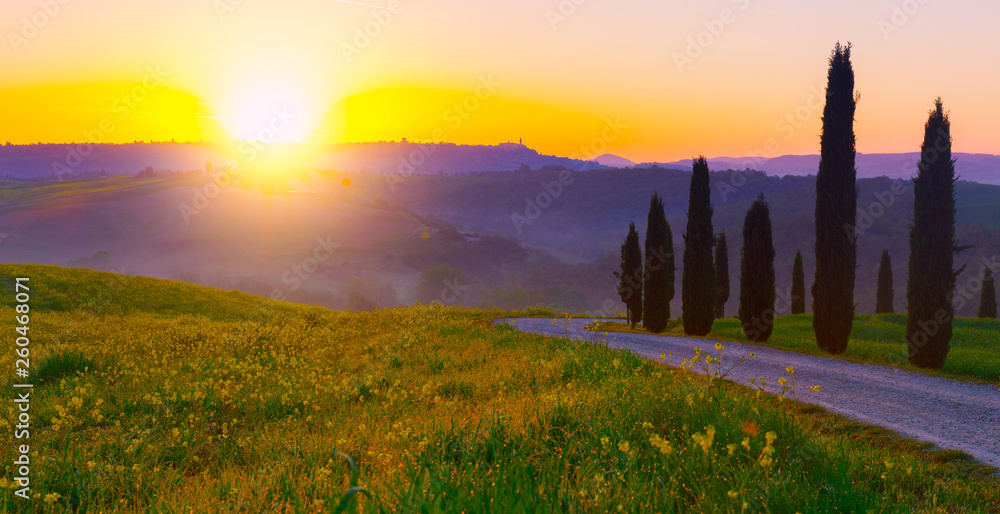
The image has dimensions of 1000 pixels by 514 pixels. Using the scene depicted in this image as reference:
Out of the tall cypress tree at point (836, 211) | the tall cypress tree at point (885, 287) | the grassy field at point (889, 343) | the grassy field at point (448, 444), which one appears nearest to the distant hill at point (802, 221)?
the tall cypress tree at point (885, 287)

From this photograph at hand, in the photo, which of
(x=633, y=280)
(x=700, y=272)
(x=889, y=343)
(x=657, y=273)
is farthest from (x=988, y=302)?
(x=657, y=273)

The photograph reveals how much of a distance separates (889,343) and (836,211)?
277 inches

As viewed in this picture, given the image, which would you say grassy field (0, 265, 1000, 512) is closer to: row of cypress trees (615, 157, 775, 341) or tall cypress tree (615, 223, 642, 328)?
row of cypress trees (615, 157, 775, 341)

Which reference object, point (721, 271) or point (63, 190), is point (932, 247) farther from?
point (63, 190)

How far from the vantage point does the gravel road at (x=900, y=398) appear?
334 inches

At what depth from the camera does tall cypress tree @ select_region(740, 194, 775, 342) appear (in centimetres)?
2500

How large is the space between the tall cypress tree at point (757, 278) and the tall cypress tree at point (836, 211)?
3.82m

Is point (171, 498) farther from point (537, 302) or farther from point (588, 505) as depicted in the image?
point (537, 302)

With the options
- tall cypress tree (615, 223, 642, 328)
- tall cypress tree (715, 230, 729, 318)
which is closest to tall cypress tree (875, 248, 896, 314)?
tall cypress tree (715, 230, 729, 318)

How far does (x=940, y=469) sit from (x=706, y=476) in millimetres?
4444

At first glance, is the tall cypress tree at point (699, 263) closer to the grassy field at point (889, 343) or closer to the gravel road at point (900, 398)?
the grassy field at point (889, 343)

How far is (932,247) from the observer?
1798 cm

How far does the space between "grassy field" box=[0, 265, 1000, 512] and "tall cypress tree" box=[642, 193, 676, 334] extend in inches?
771

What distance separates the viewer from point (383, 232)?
149 m
